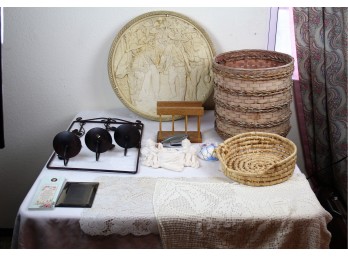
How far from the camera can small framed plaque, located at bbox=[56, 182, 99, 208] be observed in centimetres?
112

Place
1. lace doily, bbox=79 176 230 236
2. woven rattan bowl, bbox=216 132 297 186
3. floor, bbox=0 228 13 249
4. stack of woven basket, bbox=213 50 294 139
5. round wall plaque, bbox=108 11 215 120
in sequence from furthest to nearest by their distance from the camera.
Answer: floor, bbox=0 228 13 249 < round wall plaque, bbox=108 11 215 120 < stack of woven basket, bbox=213 50 294 139 < woven rattan bowl, bbox=216 132 297 186 < lace doily, bbox=79 176 230 236

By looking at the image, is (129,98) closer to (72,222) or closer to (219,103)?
(219,103)

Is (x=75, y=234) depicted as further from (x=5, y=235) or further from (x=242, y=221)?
(x=5, y=235)

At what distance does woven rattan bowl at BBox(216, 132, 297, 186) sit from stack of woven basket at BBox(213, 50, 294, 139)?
2.2 inches

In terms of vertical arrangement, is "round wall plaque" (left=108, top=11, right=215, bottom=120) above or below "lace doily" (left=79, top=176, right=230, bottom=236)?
above

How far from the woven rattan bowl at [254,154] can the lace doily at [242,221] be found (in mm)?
77

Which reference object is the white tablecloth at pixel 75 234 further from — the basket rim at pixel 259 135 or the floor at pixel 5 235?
the floor at pixel 5 235

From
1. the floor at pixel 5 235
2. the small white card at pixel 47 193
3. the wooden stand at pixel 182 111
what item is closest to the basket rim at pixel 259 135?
the wooden stand at pixel 182 111

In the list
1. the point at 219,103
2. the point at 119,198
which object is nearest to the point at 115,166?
the point at 119,198

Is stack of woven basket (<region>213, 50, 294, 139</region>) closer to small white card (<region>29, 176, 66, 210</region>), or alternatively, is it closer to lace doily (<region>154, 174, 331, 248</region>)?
lace doily (<region>154, 174, 331, 248</region>)

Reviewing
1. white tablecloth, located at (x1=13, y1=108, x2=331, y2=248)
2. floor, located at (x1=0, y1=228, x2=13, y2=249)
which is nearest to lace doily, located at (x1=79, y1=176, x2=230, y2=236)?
white tablecloth, located at (x1=13, y1=108, x2=331, y2=248)

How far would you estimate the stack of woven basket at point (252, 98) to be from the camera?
52.8 inches

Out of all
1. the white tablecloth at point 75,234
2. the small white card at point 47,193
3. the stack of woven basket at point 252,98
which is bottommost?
the white tablecloth at point 75,234
